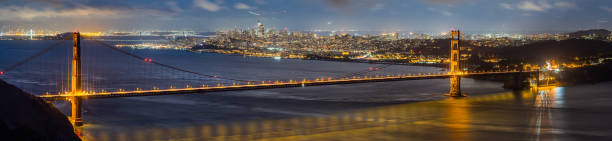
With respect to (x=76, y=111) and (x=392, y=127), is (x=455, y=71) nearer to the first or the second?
(x=392, y=127)

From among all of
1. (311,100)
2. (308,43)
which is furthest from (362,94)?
(308,43)

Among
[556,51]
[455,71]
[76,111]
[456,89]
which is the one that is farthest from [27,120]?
[556,51]

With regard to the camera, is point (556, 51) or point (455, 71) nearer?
point (455, 71)

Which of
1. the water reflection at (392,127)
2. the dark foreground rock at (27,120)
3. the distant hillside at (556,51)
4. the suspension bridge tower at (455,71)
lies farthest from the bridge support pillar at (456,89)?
the dark foreground rock at (27,120)

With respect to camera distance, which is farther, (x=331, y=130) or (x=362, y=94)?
(x=362, y=94)

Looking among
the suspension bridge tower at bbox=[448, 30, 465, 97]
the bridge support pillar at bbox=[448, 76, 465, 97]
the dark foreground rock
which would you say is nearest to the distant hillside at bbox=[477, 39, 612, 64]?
the suspension bridge tower at bbox=[448, 30, 465, 97]

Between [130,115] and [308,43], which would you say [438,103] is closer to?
[130,115]

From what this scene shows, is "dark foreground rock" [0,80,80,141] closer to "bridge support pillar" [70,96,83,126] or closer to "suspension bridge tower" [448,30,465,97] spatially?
"bridge support pillar" [70,96,83,126]
